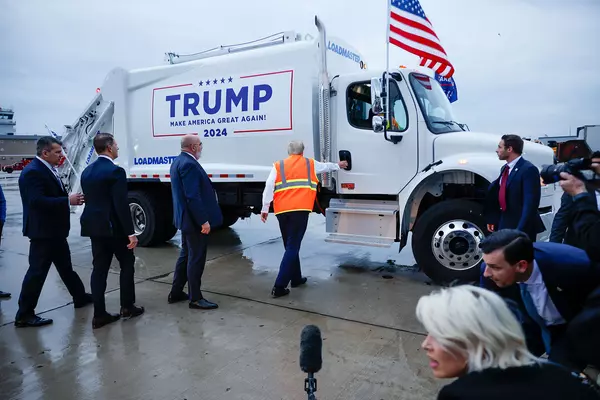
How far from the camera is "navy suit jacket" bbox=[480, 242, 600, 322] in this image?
6.61 ft

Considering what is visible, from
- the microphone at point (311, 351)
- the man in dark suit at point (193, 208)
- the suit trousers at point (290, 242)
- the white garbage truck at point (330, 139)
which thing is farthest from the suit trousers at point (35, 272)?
the microphone at point (311, 351)

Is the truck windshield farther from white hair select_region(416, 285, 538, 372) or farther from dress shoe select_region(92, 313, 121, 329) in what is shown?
white hair select_region(416, 285, 538, 372)

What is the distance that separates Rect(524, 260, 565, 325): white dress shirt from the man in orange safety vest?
9.63ft

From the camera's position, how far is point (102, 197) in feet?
13.2

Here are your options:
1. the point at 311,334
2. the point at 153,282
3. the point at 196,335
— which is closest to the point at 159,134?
the point at 153,282

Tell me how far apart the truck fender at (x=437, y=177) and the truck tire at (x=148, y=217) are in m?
4.17

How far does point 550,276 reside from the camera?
6.81 ft

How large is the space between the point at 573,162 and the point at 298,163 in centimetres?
312

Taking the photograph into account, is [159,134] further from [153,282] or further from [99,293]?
[99,293]

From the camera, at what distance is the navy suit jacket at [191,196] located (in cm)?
435

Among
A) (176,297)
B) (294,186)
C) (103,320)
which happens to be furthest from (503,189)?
(103,320)

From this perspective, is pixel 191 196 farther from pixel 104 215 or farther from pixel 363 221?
pixel 363 221

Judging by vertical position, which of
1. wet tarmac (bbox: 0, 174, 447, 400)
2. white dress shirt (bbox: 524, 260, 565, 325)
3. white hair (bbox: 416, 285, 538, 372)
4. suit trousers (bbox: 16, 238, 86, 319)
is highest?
white hair (bbox: 416, 285, 538, 372)

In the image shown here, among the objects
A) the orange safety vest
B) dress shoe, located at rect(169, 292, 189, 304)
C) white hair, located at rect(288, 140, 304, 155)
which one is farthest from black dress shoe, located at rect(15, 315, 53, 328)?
white hair, located at rect(288, 140, 304, 155)
